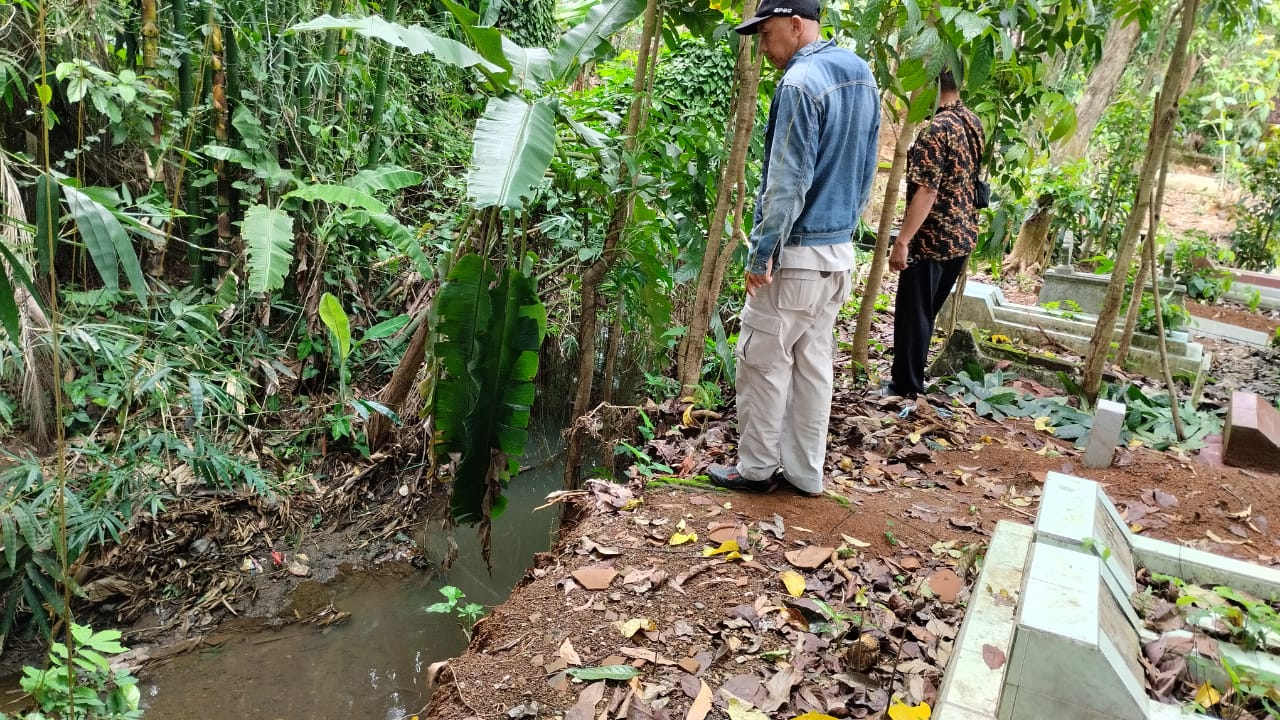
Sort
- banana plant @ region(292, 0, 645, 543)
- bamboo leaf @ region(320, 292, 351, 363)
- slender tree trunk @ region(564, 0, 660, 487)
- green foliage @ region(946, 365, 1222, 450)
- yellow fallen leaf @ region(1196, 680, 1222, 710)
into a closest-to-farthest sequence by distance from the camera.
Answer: yellow fallen leaf @ region(1196, 680, 1222, 710), banana plant @ region(292, 0, 645, 543), slender tree trunk @ region(564, 0, 660, 487), bamboo leaf @ region(320, 292, 351, 363), green foliage @ region(946, 365, 1222, 450)

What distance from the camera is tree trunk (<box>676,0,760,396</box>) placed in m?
3.79

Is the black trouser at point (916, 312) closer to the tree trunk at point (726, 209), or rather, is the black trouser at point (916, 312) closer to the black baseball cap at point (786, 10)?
the tree trunk at point (726, 209)

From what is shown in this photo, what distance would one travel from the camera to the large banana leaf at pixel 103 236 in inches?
88.0

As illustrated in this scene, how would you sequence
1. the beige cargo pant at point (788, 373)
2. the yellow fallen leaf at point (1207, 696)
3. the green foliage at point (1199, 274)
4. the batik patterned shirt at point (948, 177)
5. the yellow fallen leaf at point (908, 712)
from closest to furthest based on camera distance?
the yellow fallen leaf at point (1207, 696), the yellow fallen leaf at point (908, 712), the beige cargo pant at point (788, 373), the batik patterned shirt at point (948, 177), the green foliage at point (1199, 274)

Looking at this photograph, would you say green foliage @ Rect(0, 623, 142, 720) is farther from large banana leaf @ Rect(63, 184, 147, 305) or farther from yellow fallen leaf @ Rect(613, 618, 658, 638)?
yellow fallen leaf @ Rect(613, 618, 658, 638)

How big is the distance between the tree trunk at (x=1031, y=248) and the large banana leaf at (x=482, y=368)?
8521mm

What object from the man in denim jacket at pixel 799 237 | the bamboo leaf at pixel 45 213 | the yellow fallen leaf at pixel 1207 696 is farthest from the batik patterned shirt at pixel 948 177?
the bamboo leaf at pixel 45 213

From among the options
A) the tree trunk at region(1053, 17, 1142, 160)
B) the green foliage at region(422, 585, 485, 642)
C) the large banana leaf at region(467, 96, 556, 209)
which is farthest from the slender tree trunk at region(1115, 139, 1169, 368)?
the tree trunk at region(1053, 17, 1142, 160)

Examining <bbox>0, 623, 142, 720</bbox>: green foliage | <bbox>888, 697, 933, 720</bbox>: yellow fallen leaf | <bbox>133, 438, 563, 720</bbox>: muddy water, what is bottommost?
<bbox>133, 438, 563, 720</bbox>: muddy water

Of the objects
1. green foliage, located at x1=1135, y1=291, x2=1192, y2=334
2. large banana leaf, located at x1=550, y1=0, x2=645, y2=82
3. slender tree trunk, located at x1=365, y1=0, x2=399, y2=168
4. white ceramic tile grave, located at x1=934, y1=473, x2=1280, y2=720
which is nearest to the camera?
white ceramic tile grave, located at x1=934, y1=473, x2=1280, y2=720

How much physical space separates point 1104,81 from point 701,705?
38.7 ft

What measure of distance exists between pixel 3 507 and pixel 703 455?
3214mm

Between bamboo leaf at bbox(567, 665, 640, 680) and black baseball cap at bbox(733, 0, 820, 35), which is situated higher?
black baseball cap at bbox(733, 0, 820, 35)

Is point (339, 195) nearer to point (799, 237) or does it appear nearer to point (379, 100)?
point (379, 100)
